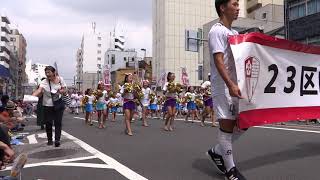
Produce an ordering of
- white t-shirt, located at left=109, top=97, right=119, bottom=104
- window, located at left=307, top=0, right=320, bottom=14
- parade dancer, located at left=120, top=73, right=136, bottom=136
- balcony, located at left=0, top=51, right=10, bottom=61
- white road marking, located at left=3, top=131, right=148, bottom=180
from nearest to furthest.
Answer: white road marking, located at left=3, top=131, right=148, bottom=180
parade dancer, located at left=120, top=73, right=136, bottom=136
white t-shirt, located at left=109, top=97, right=119, bottom=104
window, located at left=307, top=0, right=320, bottom=14
balcony, located at left=0, top=51, right=10, bottom=61

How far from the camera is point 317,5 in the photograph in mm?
45031

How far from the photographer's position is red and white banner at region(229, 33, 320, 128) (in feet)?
19.4

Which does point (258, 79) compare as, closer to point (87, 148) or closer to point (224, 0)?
point (224, 0)

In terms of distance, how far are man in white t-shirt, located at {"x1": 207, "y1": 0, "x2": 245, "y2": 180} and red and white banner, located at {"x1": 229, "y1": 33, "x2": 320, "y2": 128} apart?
116 mm

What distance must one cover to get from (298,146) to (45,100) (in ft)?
17.8

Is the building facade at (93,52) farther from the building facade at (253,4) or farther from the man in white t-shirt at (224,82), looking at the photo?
the man in white t-shirt at (224,82)

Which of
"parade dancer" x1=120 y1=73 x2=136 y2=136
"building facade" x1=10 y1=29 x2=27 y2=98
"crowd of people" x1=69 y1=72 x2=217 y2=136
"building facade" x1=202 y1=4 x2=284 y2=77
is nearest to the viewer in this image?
"parade dancer" x1=120 y1=73 x2=136 y2=136

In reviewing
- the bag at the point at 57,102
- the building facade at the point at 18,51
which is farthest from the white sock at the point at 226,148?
the building facade at the point at 18,51

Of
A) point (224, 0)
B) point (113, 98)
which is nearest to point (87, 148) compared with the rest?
point (224, 0)

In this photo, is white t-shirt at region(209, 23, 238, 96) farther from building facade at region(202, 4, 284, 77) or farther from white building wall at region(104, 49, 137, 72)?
white building wall at region(104, 49, 137, 72)

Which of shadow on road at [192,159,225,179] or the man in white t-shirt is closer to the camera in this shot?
the man in white t-shirt

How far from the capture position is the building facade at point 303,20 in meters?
45.1

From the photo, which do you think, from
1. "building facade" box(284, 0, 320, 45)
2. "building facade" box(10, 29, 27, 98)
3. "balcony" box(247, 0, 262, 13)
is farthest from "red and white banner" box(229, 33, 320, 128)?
"building facade" box(10, 29, 27, 98)

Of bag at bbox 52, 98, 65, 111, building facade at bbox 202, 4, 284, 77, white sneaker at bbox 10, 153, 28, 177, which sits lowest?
white sneaker at bbox 10, 153, 28, 177
